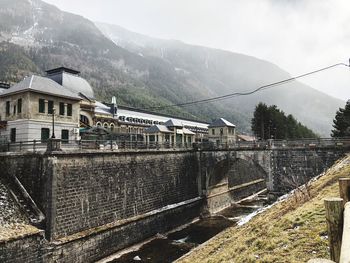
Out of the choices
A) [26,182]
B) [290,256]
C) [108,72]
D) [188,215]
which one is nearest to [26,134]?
[26,182]

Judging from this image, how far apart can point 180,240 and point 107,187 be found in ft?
31.3

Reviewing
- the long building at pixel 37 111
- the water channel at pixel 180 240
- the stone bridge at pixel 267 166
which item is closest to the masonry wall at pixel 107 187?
the water channel at pixel 180 240

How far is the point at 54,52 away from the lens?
640 feet

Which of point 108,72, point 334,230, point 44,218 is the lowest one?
point 44,218

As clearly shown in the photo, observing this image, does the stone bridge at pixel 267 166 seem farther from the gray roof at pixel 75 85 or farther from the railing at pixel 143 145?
the gray roof at pixel 75 85

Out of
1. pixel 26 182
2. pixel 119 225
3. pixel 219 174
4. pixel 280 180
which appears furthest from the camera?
pixel 219 174

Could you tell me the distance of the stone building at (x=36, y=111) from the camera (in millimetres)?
27375

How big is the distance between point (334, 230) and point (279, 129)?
255ft

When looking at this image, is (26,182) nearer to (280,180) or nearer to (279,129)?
(280,180)

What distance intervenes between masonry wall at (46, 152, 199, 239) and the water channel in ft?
10.8

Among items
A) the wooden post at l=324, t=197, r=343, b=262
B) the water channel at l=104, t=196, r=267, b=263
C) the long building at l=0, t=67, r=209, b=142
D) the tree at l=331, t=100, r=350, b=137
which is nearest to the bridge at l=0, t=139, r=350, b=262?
the water channel at l=104, t=196, r=267, b=263

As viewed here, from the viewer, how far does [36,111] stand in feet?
91.1

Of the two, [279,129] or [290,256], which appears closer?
[290,256]

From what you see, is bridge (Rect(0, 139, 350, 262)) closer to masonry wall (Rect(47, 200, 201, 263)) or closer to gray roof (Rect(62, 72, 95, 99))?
masonry wall (Rect(47, 200, 201, 263))
